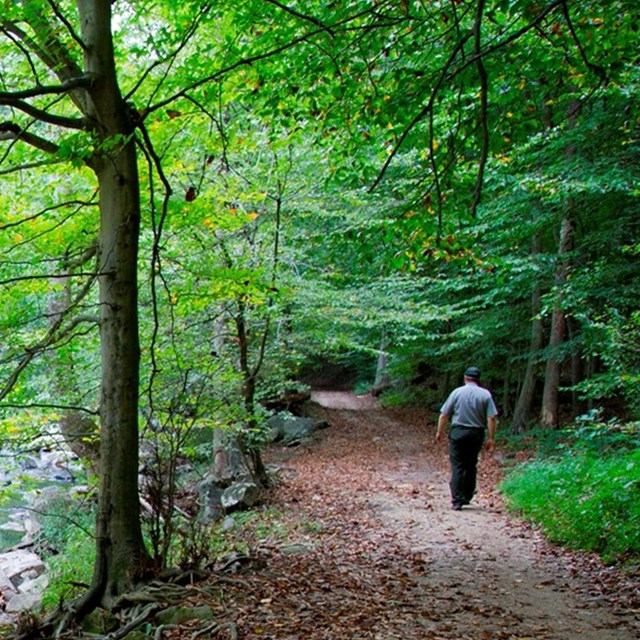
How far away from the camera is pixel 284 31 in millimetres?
5047

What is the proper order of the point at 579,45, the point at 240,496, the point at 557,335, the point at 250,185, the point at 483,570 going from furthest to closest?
1. the point at 557,335
2. the point at 240,496
3. the point at 250,185
4. the point at 483,570
5. the point at 579,45

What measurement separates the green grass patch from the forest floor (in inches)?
8.8

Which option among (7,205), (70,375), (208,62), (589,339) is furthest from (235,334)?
(589,339)

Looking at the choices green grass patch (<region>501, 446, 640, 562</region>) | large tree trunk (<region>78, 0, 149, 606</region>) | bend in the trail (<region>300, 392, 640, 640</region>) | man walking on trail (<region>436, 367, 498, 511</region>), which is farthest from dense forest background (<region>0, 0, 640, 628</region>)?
bend in the trail (<region>300, 392, 640, 640</region>)

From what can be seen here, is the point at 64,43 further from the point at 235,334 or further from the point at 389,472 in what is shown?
the point at 389,472

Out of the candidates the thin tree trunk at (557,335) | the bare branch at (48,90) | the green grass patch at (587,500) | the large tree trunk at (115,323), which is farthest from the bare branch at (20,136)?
the thin tree trunk at (557,335)

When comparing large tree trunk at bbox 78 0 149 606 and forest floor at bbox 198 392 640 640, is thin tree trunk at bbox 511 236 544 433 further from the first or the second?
large tree trunk at bbox 78 0 149 606

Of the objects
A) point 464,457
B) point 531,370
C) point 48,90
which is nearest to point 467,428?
point 464,457

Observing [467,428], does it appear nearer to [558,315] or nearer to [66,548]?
[558,315]

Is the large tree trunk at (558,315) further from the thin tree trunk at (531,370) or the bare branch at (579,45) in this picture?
the bare branch at (579,45)

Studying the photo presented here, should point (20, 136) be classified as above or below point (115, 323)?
above

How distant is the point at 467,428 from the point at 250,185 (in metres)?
4.44

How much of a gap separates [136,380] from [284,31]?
314 cm

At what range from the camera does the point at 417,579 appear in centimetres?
522
